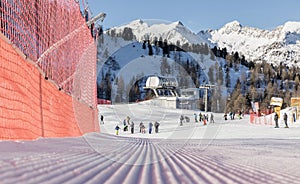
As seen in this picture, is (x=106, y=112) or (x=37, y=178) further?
(x=106, y=112)

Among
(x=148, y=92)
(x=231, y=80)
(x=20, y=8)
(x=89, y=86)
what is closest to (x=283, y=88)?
(x=231, y=80)

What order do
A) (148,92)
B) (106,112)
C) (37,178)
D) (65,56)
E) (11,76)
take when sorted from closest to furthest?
(37,178) < (11,76) < (65,56) < (106,112) < (148,92)

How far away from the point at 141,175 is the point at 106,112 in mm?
32699

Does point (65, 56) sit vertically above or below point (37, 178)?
above

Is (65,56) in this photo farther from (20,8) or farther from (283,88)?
(283,88)

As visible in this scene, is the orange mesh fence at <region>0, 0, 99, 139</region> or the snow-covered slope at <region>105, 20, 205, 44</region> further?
the snow-covered slope at <region>105, 20, 205, 44</region>

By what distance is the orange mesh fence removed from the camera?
4395 millimetres

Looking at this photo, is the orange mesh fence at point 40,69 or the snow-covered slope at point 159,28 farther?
the snow-covered slope at point 159,28

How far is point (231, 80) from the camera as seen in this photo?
113438 mm

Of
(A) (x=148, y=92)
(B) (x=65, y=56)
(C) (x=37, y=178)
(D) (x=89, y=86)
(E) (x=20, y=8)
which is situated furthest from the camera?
(A) (x=148, y=92)

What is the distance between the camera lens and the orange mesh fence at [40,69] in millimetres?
4395

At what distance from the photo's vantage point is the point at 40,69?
18.9ft

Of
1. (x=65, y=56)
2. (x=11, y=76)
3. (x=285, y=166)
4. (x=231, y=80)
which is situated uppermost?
(x=231, y=80)

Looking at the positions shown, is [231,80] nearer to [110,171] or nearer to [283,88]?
[283,88]
